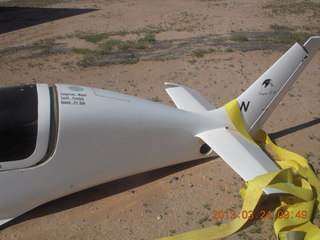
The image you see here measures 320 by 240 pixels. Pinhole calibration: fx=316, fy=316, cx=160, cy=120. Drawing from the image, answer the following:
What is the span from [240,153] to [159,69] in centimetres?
572

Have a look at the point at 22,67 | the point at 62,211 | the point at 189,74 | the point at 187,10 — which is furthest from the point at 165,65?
the point at 187,10

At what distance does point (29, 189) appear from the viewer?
13.1 ft

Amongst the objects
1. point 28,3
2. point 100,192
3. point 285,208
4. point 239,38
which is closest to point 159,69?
point 239,38

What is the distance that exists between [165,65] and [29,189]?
6.70 meters

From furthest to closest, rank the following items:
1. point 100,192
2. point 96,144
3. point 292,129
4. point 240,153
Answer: point 292,129
point 100,192
point 240,153
point 96,144

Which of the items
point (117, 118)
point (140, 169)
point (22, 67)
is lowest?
point (22, 67)

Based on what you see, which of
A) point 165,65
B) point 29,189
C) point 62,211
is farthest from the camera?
point 165,65

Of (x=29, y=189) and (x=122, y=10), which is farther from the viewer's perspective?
(x=122, y=10)

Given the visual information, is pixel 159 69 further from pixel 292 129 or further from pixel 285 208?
pixel 285 208

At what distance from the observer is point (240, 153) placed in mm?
4398

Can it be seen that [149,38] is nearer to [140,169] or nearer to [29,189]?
[140,169]

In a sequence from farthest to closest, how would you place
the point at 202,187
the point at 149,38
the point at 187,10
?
the point at 187,10, the point at 149,38, the point at 202,187

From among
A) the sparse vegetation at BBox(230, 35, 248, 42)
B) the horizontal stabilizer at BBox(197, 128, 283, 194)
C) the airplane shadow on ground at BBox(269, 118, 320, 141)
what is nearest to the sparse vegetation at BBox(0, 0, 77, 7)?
the sparse vegetation at BBox(230, 35, 248, 42)

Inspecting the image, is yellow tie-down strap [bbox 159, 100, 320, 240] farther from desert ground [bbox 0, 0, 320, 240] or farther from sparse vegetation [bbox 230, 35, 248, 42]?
sparse vegetation [bbox 230, 35, 248, 42]
